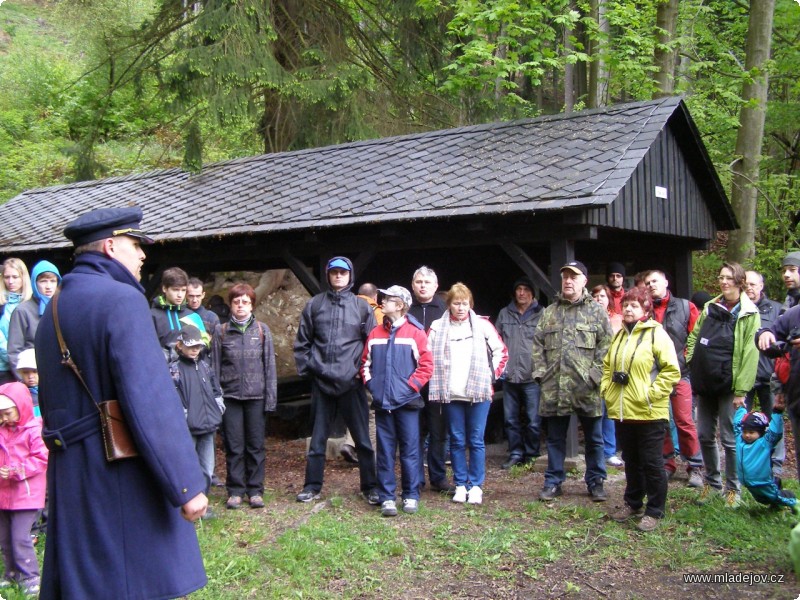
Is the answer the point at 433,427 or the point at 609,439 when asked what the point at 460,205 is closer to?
the point at 433,427

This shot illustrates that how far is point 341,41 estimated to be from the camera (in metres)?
14.2

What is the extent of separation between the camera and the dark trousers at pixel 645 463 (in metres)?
5.62

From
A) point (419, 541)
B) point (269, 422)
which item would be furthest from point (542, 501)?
point (269, 422)

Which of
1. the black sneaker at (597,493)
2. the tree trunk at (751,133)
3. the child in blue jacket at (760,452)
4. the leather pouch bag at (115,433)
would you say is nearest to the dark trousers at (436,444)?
the black sneaker at (597,493)

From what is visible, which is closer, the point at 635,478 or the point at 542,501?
the point at 635,478

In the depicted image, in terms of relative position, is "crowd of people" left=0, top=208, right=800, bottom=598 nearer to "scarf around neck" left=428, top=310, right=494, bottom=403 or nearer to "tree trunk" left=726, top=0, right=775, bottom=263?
"scarf around neck" left=428, top=310, right=494, bottom=403

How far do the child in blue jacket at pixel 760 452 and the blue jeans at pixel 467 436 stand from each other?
198cm

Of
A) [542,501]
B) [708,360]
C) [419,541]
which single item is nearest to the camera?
[419,541]

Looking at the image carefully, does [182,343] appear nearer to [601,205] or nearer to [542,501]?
[542,501]

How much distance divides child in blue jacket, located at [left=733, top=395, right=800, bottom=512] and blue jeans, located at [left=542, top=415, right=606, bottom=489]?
49.2 inches

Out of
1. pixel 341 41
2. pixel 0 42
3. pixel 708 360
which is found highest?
pixel 0 42

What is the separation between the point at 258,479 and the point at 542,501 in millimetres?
2395

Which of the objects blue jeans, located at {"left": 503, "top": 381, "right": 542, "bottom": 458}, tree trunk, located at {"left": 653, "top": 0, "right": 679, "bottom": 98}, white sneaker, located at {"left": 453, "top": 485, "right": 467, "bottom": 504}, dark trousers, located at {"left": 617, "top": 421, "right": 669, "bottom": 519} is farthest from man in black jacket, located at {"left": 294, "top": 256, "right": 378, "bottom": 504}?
tree trunk, located at {"left": 653, "top": 0, "right": 679, "bottom": 98}

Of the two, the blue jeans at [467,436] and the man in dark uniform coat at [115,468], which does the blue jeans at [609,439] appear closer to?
the blue jeans at [467,436]
